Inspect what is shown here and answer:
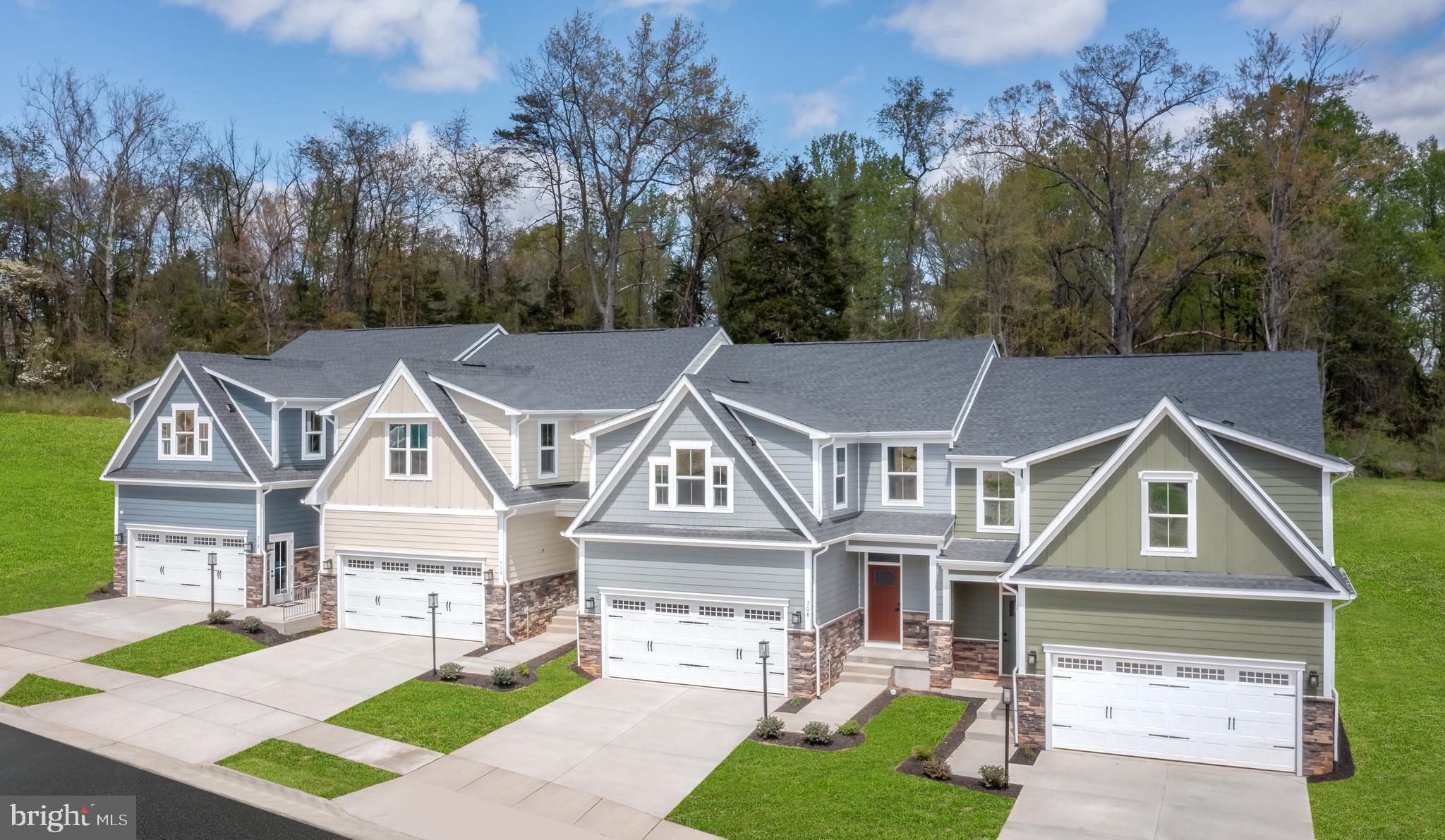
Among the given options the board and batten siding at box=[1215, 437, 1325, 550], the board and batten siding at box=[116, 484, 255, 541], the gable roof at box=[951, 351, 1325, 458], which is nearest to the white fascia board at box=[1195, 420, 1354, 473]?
the board and batten siding at box=[1215, 437, 1325, 550]

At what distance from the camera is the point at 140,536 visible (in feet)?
90.1

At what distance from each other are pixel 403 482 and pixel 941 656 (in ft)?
42.3

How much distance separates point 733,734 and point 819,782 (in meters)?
2.59

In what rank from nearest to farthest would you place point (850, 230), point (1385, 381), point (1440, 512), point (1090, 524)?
point (1090, 524) → point (1440, 512) → point (1385, 381) → point (850, 230)

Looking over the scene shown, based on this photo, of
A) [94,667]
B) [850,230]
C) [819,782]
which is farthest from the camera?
[850,230]

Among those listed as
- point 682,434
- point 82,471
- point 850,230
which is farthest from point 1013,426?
point 82,471

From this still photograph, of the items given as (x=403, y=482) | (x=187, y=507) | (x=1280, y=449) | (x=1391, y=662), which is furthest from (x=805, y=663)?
(x=187, y=507)

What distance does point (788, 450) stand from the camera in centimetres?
2053

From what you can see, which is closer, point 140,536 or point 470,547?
point 470,547

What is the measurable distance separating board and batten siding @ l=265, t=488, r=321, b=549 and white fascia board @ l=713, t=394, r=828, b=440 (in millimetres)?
11964

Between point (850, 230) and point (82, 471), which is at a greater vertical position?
point (850, 230)

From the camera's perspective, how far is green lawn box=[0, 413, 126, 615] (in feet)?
91.5

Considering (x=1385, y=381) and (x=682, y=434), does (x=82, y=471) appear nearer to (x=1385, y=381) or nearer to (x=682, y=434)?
(x=682, y=434)

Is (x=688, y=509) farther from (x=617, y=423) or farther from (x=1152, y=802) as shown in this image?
(x=1152, y=802)
